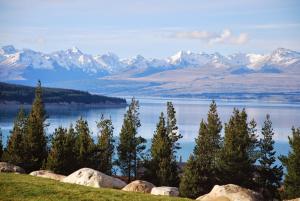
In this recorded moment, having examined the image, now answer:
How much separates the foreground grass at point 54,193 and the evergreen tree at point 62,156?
73.9 ft

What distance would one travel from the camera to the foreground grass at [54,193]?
34.3 metres

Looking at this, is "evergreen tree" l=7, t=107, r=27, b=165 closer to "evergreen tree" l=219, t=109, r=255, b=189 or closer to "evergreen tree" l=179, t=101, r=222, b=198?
"evergreen tree" l=179, t=101, r=222, b=198

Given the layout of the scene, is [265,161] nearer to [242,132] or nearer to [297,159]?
[242,132]

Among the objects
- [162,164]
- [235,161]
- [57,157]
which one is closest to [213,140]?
[235,161]

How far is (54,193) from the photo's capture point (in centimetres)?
3578

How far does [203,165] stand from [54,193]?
101ft

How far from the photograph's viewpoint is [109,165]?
82.2m

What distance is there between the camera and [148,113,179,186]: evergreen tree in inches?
2778

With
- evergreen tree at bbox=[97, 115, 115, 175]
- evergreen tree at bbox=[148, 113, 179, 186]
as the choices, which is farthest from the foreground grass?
evergreen tree at bbox=[97, 115, 115, 175]

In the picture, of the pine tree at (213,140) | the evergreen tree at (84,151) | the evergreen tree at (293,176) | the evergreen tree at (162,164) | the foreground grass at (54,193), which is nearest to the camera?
the foreground grass at (54,193)

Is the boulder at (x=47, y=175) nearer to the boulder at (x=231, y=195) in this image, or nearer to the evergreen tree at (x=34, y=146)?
the evergreen tree at (x=34, y=146)

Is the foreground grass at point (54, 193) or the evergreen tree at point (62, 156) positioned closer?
the foreground grass at point (54, 193)

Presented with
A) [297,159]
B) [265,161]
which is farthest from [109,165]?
[297,159]

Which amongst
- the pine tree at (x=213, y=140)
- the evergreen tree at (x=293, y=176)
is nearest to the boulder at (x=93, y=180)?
the evergreen tree at (x=293, y=176)
